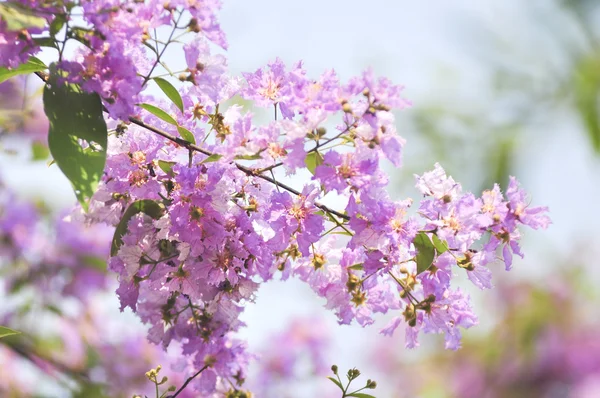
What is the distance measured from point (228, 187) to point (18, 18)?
39cm

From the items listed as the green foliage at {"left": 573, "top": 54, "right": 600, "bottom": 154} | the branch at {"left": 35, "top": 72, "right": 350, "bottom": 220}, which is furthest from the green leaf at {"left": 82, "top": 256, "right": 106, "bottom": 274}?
the green foliage at {"left": 573, "top": 54, "right": 600, "bottom": 154}

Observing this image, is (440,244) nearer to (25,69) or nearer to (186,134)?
(186,134)

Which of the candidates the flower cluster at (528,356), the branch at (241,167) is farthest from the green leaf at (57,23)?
the flower cluster at (528,356)

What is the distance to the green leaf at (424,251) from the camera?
3.83 ft

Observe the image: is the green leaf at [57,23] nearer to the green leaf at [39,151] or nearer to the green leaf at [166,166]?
the green leaf at [166,166]

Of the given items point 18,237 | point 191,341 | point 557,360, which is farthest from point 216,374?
point 557,360

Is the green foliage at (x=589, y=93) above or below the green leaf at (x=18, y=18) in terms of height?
above

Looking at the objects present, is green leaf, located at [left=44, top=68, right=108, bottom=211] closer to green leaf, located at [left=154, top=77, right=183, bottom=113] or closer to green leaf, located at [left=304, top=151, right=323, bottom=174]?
green leaf, located at [left=154, top=77, right=183, bottom=113]

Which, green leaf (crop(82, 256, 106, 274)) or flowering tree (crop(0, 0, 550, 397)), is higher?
green leaf (crop(82, 256, 106, 274))

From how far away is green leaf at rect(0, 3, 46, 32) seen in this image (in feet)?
3.17

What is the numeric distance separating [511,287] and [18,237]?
4.46m

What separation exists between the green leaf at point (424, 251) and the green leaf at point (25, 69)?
0.65 m

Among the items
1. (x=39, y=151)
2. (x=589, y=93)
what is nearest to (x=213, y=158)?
(x=39, y=151)

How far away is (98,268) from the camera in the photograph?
124 inches
